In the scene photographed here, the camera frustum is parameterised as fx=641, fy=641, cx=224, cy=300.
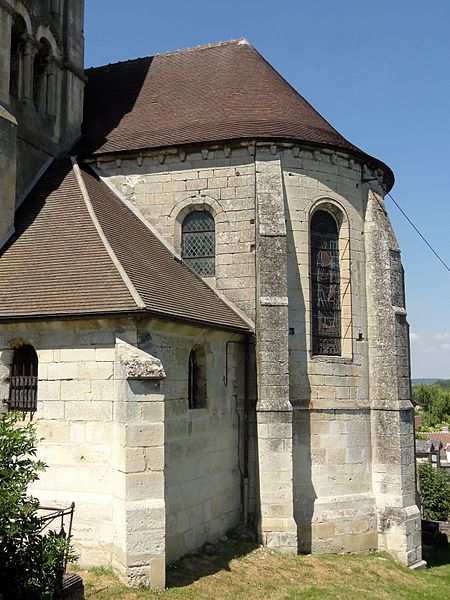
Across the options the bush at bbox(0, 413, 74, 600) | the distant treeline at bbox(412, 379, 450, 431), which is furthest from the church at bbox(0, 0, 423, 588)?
the distant treeline at bbox(412, 379, 450, 431)

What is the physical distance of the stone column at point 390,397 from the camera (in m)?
14.3

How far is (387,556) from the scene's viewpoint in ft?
46.4

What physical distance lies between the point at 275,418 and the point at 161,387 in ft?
12.0

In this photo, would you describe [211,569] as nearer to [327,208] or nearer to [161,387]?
[161,387]

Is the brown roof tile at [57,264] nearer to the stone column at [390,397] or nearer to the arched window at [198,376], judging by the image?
the arched window at [198,376]

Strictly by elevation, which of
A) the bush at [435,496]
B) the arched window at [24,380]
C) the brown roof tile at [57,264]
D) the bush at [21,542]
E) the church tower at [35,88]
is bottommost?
the bush at [435,496]

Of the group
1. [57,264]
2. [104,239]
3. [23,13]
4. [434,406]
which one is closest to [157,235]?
[104,239]

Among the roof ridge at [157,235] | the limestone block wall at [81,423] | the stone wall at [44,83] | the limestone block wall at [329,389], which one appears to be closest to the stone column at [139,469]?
the limestone block wall at [81,423]

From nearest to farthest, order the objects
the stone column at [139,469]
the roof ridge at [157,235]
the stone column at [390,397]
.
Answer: the stone column at [139,469], the stone column at [390,397], the roof ridge at [157,235]

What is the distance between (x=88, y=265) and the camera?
1154 centimetres

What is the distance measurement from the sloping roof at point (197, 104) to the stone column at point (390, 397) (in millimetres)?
2490

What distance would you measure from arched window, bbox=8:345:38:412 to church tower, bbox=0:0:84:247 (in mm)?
2897

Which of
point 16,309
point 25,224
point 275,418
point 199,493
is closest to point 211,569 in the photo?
point 199,493

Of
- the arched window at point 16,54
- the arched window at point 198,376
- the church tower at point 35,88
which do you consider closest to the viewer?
the arched window at point 198,376
